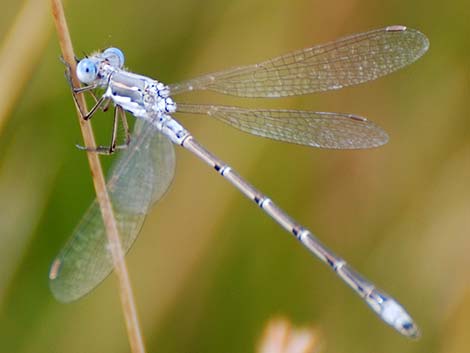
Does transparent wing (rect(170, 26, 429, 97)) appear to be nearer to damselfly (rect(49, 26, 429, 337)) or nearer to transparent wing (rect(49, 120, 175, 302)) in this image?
damselfly (rect(49, 26, 429, 337))

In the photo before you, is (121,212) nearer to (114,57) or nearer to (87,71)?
(87,71)

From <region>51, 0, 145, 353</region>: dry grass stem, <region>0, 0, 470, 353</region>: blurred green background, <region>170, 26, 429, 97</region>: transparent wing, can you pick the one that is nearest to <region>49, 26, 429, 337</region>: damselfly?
<region>170, 26, 429, 97</region>: transparent wing

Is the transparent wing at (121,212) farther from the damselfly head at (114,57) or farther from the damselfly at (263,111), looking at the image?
the damselfly head at (114,57)

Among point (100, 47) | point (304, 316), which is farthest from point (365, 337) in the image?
point (100, 47)

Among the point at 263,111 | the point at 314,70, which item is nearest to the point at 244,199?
the point at 263,111

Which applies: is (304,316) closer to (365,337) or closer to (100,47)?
(365,337)

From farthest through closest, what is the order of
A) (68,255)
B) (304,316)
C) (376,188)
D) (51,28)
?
(376,188) → (304,316) → (51,28) → (68,255)
